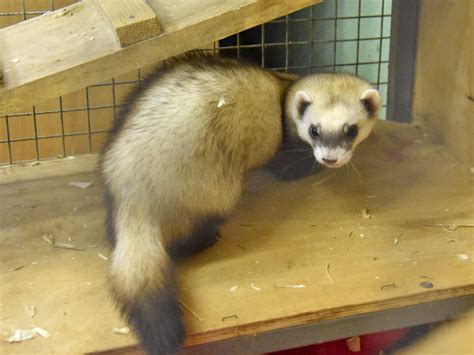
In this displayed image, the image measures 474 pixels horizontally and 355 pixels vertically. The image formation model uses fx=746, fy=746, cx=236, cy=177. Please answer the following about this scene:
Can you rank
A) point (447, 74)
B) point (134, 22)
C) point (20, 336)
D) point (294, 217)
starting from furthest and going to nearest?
point (447, 74)
point (294, 217)
point (134, 22)
point (20, 336)

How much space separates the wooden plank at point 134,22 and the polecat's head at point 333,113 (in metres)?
0.43

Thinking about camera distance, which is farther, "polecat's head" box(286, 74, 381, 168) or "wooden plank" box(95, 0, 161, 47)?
"polecat's head" box(286, 74, 381, 168)

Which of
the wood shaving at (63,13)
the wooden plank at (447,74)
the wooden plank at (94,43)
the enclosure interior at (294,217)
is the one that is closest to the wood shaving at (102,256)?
the enclosure interior at (294,217)

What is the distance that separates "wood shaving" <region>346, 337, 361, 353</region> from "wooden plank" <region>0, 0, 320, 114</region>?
23.2 inches

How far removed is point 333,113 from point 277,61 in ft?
1.76

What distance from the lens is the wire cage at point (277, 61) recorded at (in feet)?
6.47

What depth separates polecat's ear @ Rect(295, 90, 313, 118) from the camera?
1.59 meters

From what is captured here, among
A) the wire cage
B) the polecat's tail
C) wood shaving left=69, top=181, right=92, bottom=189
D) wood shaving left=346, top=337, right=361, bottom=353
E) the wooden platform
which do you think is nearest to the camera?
the polecat's tail

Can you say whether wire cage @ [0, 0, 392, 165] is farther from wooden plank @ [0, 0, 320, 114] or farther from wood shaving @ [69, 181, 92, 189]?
wooden plank @ [0, 0, 320, 114]

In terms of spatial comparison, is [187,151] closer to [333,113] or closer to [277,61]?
[333,113]

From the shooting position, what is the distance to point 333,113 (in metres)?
1.57

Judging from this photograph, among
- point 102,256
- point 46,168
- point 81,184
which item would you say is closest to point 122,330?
point 102,256

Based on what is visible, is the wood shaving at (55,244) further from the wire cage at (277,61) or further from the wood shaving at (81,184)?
the wire cage at (277,61)

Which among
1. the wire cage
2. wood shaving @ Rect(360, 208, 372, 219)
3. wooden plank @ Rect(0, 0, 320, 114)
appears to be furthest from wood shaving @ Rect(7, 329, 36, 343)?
the wire cage
